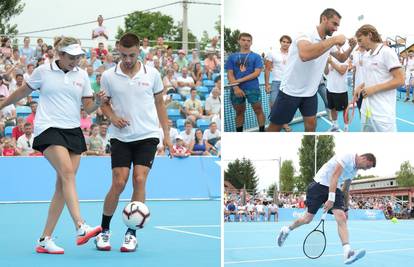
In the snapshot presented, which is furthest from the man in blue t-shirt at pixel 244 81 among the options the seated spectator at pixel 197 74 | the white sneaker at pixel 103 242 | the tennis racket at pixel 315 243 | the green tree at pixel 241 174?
the seated spectator at pixel 197 74

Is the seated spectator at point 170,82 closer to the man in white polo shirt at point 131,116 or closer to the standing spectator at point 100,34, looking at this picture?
the standing spectator at point 100,34

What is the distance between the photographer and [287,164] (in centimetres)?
407

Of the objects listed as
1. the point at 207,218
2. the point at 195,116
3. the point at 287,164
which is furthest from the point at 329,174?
the point at 195,116

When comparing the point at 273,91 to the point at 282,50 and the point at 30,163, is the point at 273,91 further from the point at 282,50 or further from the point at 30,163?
the point at 30,163

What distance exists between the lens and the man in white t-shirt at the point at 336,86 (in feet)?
15.1

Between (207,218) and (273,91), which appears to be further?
(207,218)

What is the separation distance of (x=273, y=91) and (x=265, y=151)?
2.50ft

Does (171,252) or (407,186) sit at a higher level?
(407,186)

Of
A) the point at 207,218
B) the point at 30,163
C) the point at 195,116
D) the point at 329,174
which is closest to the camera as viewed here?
the point at 329,174

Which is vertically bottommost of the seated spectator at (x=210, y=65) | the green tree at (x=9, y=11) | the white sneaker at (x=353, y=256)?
the white sneaker at (x=353, y=256)

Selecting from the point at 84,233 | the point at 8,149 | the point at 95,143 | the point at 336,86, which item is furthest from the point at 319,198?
the point at 95,143

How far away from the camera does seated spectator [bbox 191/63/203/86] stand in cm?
1860

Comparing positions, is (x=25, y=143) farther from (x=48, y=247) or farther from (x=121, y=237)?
(x=48, y=247)

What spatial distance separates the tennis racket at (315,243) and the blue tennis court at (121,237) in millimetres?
899
